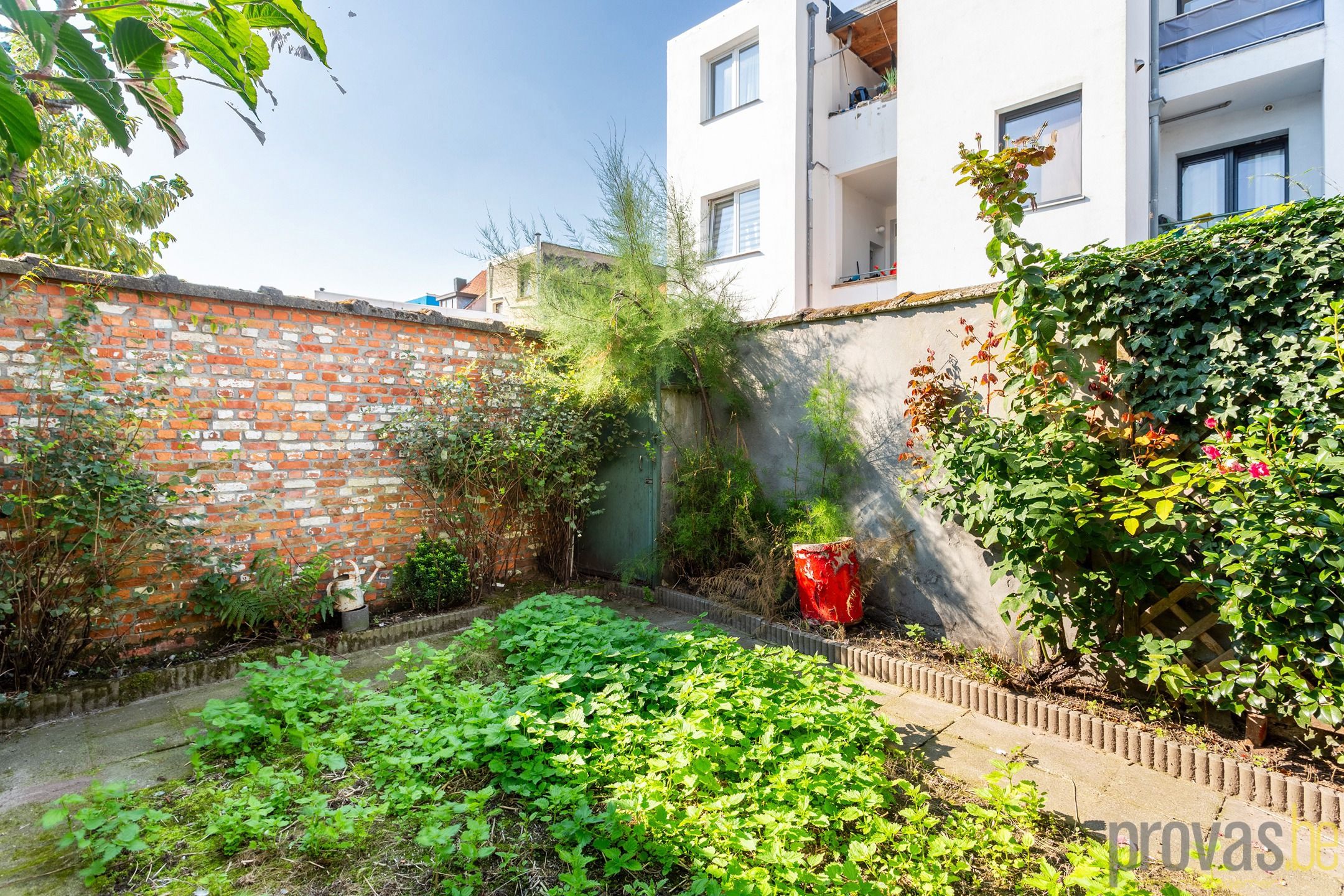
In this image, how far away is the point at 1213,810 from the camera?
8.14 ft

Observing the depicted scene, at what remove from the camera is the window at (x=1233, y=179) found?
683 cm

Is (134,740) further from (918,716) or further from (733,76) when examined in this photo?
(733,76)

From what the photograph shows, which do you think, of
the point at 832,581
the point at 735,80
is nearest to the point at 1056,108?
the point at 735,80

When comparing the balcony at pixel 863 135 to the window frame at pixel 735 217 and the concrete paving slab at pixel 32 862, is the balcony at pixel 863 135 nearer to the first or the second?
the window frame at pixel 735 217

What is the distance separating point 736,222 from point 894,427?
623 cm

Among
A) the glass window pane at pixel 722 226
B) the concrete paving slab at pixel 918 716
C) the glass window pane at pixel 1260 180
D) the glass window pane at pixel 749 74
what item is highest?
the glass window pane at pixel 749 74

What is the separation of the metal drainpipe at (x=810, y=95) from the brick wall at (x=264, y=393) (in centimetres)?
542

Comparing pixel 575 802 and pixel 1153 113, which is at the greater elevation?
pixel 1153 113

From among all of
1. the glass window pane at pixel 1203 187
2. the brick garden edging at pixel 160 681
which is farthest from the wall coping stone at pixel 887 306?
the glass window pane at pixel 1203 187

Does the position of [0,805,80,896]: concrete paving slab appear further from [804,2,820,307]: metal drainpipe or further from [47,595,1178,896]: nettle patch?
[804,2,820,307]: metal drainpipe

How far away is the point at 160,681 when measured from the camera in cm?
355

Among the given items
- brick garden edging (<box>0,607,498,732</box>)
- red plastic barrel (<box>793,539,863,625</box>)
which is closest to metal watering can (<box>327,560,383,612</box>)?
brick garden edging (<box>0,607,498,732</box>)

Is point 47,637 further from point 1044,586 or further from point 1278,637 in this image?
point 1278,637

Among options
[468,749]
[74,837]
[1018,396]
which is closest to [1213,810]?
[1018,396]
